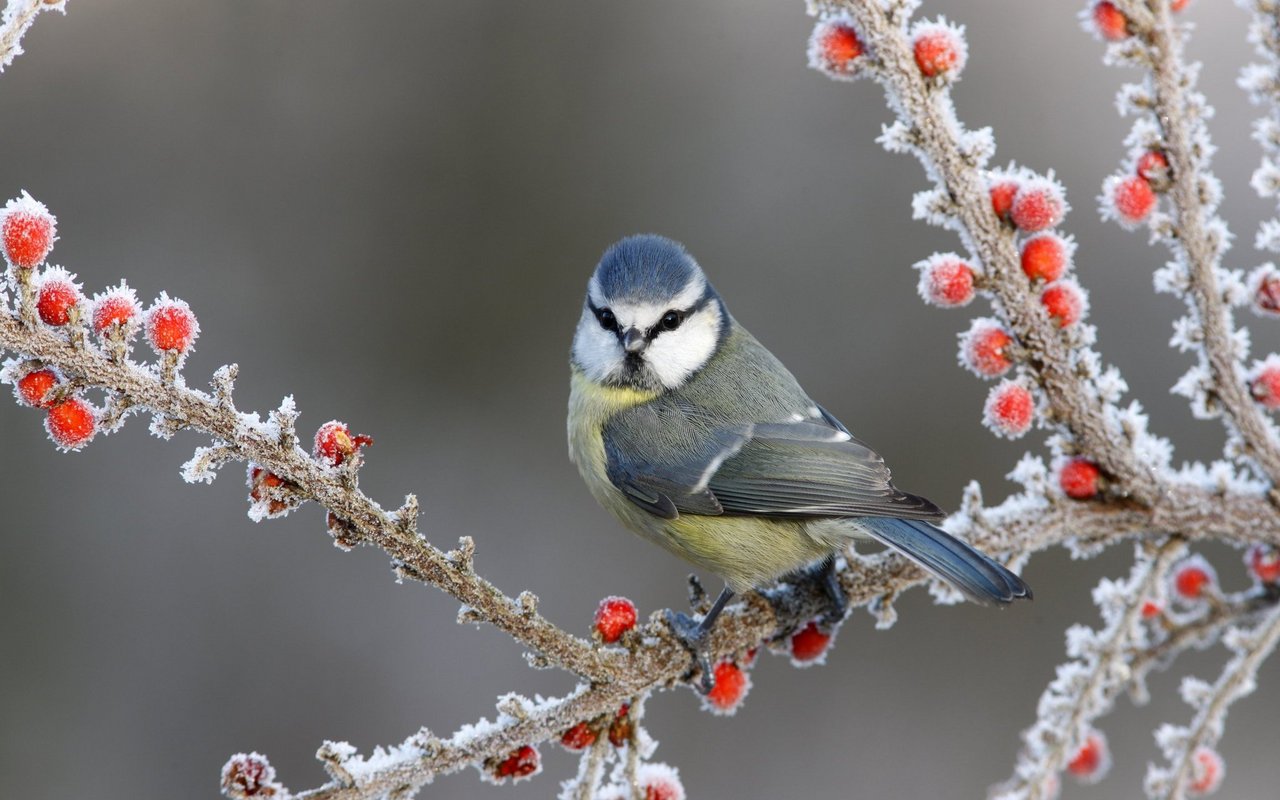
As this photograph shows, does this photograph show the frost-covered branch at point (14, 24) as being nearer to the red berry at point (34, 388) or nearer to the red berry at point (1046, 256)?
the red berry at point (34, 388)

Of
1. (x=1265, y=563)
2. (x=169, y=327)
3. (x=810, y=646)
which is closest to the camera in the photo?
(x=169, y=327)

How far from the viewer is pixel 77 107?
4477 millimetres

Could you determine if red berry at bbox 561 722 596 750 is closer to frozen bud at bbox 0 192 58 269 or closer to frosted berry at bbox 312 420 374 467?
frosted berry at bbox 312 420 374 467

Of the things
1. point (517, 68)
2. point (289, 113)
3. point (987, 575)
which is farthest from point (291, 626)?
point (987, 575)

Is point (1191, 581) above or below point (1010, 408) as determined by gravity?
below

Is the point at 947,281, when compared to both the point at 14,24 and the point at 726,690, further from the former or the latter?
the point at 14,24

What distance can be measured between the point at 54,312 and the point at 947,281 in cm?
123

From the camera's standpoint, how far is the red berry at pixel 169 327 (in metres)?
1.35

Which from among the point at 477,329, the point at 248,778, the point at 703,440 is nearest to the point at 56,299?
the point at 248,778

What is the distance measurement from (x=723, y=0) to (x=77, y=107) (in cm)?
273

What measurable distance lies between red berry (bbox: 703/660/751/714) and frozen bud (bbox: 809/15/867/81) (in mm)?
1060

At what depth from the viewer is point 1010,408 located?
1.81 meters

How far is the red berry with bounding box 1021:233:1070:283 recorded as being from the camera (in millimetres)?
1748

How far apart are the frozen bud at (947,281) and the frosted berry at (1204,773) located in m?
0.89
